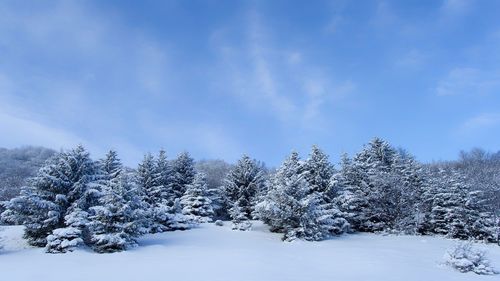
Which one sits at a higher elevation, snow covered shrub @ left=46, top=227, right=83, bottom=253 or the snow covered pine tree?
the snow covered pine tree

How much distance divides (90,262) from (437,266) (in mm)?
14198

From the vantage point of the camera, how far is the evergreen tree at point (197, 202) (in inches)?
1264

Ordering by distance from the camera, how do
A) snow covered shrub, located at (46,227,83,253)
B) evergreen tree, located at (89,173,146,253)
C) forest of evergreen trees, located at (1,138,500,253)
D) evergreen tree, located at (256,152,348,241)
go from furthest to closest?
evergreen tree, located at (256,152,348,241), forest of evergreen trees, located at (1,138,500,253), evergreen tree, located at (89,173,146,253), snow covered shrub, located at (46,227,83,253)

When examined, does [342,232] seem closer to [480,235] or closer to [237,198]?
[480,235]

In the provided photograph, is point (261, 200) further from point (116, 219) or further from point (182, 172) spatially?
point (116, 219)

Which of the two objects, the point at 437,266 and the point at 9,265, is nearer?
the point at 9,265

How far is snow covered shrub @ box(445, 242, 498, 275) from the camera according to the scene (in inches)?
577

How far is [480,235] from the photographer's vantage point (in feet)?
94.1

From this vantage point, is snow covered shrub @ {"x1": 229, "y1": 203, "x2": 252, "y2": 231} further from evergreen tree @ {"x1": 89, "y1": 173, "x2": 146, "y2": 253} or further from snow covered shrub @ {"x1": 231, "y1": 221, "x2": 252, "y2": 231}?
evergreen tree @ {"x1": 89, "y1": 173, "x2": 146, "y2": 253}

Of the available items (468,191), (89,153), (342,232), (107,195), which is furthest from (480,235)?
(89,153)

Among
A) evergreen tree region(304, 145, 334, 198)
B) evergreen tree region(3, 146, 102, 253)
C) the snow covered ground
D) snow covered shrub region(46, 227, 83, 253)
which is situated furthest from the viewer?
evergreen tree region(304, 145, 334, 198)

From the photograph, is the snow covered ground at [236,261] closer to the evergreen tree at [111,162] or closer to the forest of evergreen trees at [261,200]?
the forest of evergreen trees at [261,200]

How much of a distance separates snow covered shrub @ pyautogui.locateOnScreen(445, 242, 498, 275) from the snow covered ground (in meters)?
0.45

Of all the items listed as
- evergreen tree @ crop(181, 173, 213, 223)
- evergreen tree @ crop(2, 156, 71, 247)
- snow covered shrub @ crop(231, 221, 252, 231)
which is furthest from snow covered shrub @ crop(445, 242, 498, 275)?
evergreen tree @ crop(181, 173, 213, 223)
